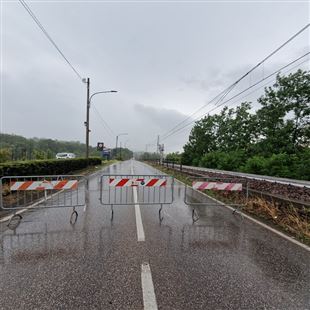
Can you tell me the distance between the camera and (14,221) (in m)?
4.77

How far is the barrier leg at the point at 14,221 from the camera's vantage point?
4.45 m

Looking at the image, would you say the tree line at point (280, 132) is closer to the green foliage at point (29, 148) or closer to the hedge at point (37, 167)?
the hedge at point (37, 167)

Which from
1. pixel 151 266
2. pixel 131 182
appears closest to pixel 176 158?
pixel 131 182

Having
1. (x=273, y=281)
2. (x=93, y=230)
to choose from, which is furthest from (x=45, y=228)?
(x=273, y=281)

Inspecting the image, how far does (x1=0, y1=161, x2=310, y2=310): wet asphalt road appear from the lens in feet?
7.37

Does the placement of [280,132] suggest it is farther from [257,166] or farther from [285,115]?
[257,166]

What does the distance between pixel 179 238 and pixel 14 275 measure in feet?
9.65

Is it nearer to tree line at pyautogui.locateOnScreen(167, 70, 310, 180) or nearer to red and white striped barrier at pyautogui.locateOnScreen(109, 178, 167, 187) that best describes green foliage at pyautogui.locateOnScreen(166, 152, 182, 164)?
tree line at pyautogui.locateOnScreen(167, 70, 310, 180)

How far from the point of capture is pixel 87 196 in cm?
789

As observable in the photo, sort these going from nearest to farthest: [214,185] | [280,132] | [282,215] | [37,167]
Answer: [282,215]
[214,185]
[37,167]
[280,132]

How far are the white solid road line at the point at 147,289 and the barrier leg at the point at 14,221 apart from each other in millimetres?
3564

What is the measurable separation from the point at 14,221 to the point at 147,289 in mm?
4291

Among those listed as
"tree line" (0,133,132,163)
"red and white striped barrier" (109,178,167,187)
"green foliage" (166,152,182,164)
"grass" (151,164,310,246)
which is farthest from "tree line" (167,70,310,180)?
"tree line" (0,133,132,163)

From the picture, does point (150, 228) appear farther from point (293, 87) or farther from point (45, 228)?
point (293, 87)
